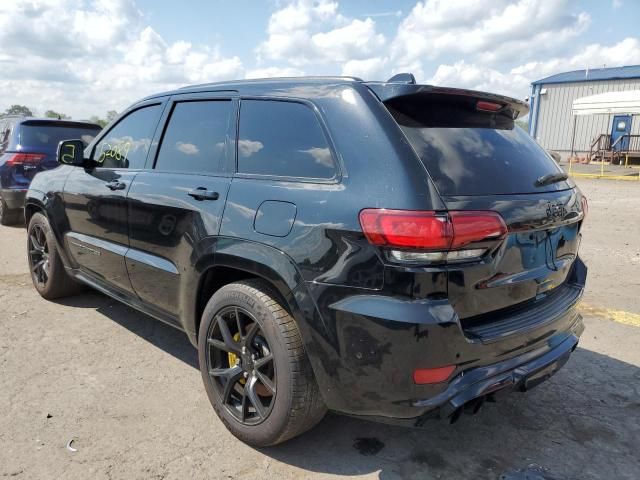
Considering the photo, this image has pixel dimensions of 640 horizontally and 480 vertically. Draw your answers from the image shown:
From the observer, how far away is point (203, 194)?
278 cm

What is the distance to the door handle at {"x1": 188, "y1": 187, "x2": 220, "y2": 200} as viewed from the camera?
2727mm

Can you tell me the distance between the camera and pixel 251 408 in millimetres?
2670

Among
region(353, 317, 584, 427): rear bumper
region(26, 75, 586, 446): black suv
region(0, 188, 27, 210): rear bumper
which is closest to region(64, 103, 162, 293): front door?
region(26, 75, 586, 446): black suv

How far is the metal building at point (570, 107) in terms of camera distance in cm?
2609

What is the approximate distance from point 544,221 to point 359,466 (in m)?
1.49

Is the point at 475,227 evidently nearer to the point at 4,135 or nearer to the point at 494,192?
the point at 494,192

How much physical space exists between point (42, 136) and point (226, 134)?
626cm

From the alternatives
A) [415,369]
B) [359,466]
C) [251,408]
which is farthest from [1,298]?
[415,369]

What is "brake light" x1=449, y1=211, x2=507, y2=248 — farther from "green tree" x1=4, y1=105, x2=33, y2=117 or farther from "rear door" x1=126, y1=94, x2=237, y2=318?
"green tree" x1=4, y1=105, x2=33, y2=117

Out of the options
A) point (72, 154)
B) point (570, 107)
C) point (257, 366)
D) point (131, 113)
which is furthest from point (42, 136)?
point (570, 107)

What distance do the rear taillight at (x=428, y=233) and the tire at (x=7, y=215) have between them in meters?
7.95

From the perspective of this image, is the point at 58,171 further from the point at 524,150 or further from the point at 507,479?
the point at 507,479

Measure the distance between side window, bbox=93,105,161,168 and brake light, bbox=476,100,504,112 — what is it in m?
2.11

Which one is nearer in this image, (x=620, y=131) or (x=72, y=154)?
(x=72, y=154)
